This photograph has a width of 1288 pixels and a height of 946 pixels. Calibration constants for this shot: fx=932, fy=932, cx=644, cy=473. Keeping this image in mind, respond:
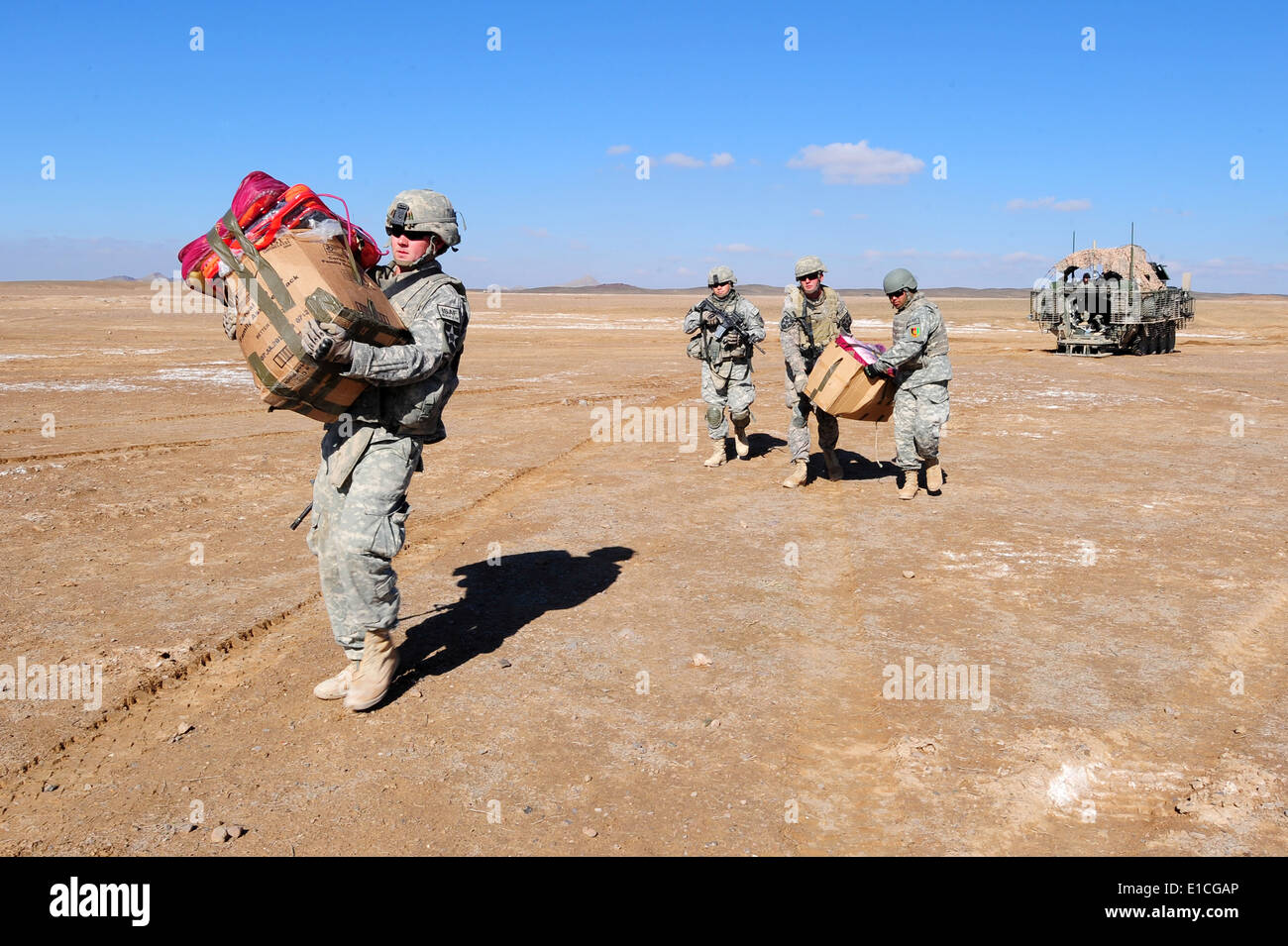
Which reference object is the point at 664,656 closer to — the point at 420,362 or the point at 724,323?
the point at 420,362

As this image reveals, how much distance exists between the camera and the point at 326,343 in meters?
3.67

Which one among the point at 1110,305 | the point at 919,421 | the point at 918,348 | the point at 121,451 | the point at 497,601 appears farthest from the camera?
the point at 1110,305

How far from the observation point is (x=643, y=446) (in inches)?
443

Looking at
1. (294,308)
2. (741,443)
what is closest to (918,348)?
(741,443)

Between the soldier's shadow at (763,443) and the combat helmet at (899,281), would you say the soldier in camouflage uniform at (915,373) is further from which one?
the soldier's shadow at (763,443)

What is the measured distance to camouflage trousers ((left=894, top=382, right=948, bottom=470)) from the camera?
8312 millimetres

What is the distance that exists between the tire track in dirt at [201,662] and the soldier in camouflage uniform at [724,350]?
2.88m

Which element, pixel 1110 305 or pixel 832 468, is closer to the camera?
pixel 832 468

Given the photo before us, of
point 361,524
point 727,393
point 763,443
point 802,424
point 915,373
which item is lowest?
point 763,443

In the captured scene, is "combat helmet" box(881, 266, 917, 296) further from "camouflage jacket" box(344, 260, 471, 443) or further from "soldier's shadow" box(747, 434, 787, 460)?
"camouflage jacket" box(344, 260, 471, 443)

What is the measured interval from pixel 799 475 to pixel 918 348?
174 centimetres

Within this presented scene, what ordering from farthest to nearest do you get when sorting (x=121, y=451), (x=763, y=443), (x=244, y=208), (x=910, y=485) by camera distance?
(x=763, y=443) < (x=121, y=451) < (x=910, y=485) < (x=244, y=208)

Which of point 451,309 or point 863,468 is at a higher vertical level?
point 451,309
